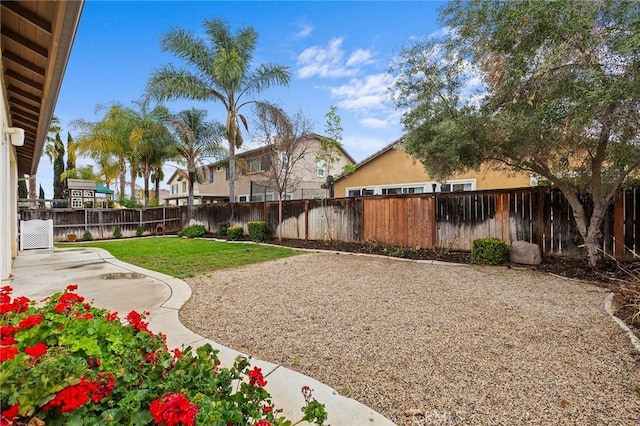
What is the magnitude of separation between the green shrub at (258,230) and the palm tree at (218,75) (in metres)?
3.63

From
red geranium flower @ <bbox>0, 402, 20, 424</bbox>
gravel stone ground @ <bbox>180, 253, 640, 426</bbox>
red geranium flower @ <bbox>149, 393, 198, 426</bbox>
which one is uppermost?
red geranium flower @ <bbox>0, 402, 20, 424</bbox>

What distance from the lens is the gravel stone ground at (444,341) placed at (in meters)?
2.16

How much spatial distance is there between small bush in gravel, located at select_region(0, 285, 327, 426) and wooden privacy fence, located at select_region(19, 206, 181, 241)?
48.4 ft

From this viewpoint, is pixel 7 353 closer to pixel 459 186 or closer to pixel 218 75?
pixel 218 75

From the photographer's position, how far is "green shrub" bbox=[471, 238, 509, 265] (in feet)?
22.8

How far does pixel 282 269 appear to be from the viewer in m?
6.80

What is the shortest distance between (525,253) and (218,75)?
41.8 ft

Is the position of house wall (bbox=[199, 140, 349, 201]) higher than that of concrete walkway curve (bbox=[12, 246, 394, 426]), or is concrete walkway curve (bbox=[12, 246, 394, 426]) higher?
house wall (bbox=[199, 140, 349, 201])

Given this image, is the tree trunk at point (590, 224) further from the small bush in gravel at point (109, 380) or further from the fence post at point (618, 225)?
the small bush in gravel at point (109, 380)

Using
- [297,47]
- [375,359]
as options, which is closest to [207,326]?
[375,359]

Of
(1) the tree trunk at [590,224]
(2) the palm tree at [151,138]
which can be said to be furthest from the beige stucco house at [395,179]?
(2) the palm tree at [151,138]

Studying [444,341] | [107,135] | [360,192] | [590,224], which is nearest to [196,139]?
[107,135]

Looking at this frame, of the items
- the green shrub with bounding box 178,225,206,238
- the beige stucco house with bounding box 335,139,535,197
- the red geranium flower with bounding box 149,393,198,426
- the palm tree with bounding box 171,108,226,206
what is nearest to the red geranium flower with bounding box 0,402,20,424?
the red geranium flower with bounding box 149,393,198,426

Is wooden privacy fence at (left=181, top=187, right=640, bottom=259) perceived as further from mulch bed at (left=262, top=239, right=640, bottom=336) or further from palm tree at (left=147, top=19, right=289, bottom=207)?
palm tree at (left=147, top=19, right=289, bottom=207)
